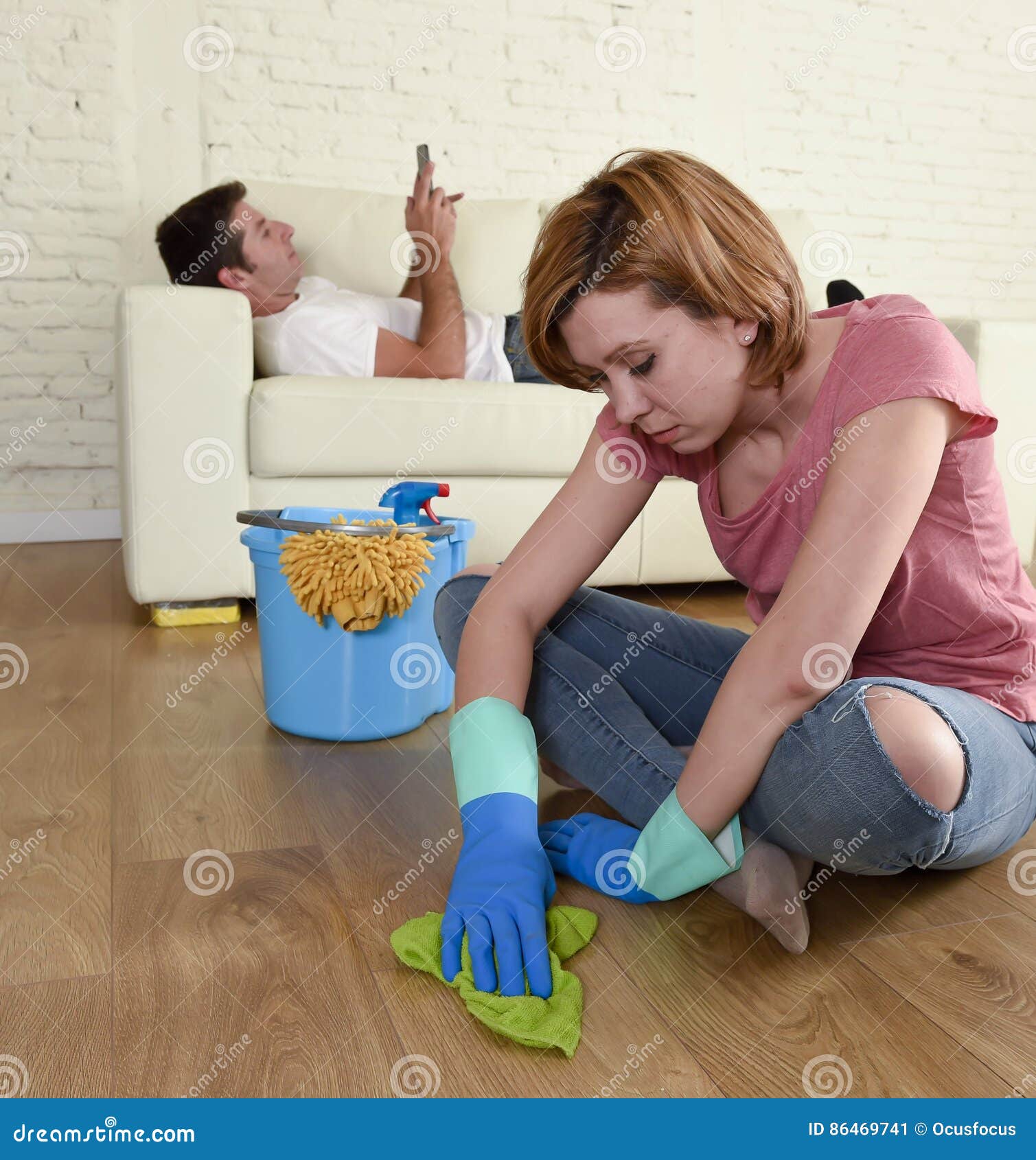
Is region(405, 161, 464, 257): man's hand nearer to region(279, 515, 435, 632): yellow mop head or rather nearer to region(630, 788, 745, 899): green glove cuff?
region(279, 515, 435, 632): yellow mop head

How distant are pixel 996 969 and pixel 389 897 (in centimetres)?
51

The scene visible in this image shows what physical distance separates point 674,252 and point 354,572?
0.58 metres

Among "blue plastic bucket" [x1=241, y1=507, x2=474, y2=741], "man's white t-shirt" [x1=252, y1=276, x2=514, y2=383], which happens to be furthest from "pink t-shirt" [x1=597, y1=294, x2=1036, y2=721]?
"man's white t-shirt" [x1=252, y1=276, x2=514, y2=383]

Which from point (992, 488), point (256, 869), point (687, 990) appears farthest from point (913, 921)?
point (256, 869)

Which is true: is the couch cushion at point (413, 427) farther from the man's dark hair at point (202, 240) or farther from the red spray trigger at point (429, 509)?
the red spray trigger at point (429, 509)

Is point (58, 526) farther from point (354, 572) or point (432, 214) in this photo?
point (354, 572)

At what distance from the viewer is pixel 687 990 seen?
0.80 meters

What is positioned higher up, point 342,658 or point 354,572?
point 354,572

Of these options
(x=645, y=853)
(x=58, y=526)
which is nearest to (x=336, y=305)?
(x=58, y=526)

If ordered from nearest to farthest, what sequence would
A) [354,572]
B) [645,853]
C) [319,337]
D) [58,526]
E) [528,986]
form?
[528,986]
[645,853]
[354,572]
[319,337]
[58,526]

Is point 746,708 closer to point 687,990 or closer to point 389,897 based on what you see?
point 687,990

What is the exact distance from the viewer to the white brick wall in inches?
110

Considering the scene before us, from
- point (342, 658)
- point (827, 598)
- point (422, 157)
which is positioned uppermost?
point (422, 157)

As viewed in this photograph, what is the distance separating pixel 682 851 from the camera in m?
0.85
